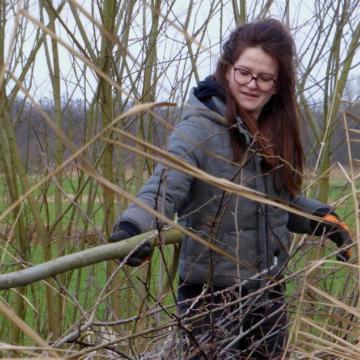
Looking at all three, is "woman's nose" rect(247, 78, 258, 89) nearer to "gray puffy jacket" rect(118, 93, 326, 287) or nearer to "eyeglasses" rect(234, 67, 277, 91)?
"eyeglasses" rect(234, 67, 277, 91)

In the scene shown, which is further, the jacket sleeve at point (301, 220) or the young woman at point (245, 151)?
the jacket sleeve at point (301, 220)

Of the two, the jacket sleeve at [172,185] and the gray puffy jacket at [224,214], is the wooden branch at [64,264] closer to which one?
the jacket sleeve at [172,185]

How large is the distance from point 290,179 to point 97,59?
117 centimetres

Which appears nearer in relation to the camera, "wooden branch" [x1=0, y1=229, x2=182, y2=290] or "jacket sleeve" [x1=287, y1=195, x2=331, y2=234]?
"wooden branch" [x1=0, y1=229, x2=182, y2=290]

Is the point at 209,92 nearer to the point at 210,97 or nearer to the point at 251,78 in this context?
the point at 210,97

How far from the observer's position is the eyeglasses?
7.43ft

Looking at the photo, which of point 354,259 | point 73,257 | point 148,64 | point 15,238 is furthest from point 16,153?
point 73,257

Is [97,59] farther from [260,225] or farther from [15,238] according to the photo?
[260,225]

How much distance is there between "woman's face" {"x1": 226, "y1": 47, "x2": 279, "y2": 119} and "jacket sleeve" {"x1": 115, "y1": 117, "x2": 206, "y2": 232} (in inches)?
6.3

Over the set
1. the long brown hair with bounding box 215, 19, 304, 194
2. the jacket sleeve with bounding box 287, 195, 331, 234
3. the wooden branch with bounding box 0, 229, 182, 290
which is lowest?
the jacket sleeve with bounding box 287, 195, 331, 234

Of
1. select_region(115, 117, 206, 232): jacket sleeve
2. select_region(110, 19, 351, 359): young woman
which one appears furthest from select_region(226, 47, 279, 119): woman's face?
select_region(115, 117, 206, 232): jacket sleeve

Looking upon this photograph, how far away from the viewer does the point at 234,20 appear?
3639mm

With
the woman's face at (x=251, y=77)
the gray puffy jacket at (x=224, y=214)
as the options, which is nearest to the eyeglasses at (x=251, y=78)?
the woman's face at (x=251, y=77)

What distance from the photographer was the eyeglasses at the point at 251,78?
226cm
